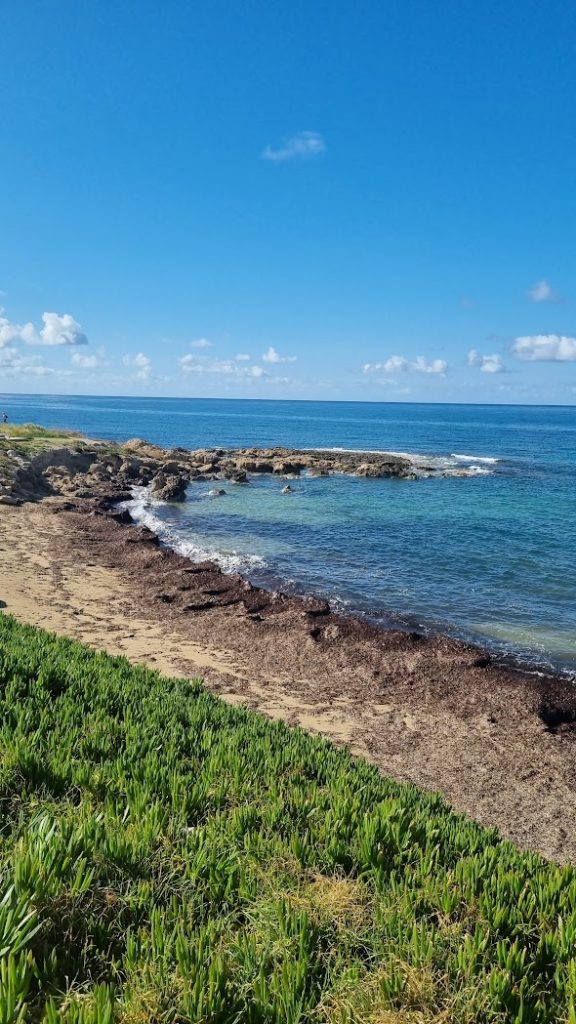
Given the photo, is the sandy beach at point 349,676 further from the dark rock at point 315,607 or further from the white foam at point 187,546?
the white foam at point 187,546

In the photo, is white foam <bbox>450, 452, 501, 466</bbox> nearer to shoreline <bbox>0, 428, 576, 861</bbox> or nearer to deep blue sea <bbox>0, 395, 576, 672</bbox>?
deep blue sea <bbox>0, 395, 576, 672</bbox>

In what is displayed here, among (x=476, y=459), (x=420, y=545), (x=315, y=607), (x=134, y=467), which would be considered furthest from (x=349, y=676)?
(x=476, y=459)

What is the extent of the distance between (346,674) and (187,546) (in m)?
14.5

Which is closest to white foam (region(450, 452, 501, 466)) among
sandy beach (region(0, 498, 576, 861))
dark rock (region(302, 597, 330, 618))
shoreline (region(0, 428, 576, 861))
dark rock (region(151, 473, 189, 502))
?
dark rock (region(151, 473, 189, 502))

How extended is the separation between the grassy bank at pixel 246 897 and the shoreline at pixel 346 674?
4.95 metres

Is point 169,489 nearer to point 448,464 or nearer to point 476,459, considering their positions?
point 448,464

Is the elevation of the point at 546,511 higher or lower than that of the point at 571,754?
higher

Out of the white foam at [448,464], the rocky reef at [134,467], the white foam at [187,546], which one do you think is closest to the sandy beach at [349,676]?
the white foam at [187,546]

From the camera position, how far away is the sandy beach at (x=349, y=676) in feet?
34.2

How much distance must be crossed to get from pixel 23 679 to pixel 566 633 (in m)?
15.5

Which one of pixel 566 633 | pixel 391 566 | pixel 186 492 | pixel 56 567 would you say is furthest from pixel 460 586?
pixel 186 492

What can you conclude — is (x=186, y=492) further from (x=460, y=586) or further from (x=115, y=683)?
(x=115, y=683)

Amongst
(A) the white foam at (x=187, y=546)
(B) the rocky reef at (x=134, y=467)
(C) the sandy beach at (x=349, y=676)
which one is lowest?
(C) the sandy beach at (x=349, y=676)

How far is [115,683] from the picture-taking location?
7.82m
